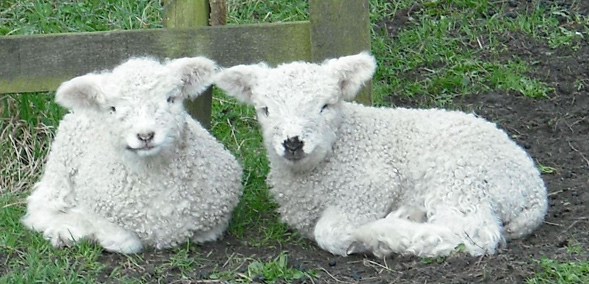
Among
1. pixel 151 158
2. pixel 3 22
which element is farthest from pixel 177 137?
pixel 3 22

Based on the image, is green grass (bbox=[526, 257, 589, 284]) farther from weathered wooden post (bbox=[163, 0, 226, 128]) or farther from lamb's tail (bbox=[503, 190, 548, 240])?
weathered wooden post (bbox=[163, 0, 226, 128])

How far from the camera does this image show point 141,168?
6082 millimetres

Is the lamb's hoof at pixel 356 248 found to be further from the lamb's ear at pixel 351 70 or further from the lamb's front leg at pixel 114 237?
the lamb's front leg at pixel 114 237

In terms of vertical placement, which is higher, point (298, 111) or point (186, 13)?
point (186, 13)

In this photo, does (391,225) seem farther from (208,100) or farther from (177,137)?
(208,100)

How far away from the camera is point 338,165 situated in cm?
614

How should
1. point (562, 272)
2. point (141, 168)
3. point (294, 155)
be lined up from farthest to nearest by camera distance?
point (141, 168) < point (294, 155) < point (562, 272)

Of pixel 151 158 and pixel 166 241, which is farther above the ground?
pixel 151 158

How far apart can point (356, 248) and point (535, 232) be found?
3.39 ft

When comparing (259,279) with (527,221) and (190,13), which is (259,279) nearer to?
(527,221)

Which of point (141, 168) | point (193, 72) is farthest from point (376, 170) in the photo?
point (141, 168)

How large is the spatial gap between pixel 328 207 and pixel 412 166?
1.66ft

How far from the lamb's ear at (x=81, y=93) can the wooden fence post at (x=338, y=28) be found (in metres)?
1.28

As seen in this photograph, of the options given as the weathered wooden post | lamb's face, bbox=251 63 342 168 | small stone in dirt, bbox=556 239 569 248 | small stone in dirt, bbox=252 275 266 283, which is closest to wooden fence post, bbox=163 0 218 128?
the weathered wooden post
